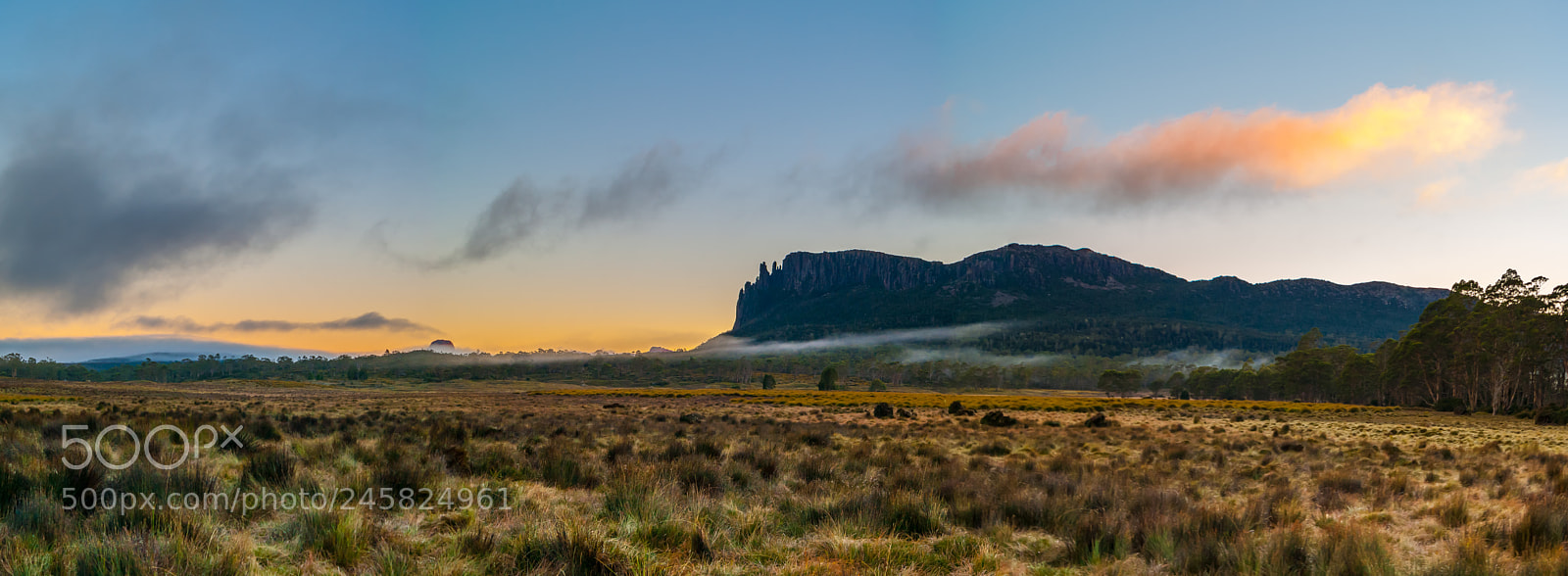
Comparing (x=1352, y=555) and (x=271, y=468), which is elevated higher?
(x=271, y=468)

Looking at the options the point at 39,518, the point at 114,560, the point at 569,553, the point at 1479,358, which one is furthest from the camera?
the point at 1479,358

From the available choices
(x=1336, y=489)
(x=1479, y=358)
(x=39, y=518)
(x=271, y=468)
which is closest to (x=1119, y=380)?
(x=1479, y=358)

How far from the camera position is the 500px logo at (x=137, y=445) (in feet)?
24.3

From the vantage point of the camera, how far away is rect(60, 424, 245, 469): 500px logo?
742cm

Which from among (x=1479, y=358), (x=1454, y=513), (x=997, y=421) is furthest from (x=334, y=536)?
(x=1479, y=358)

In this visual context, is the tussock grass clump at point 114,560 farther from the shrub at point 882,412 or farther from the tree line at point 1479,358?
the tree line at point 1479,358

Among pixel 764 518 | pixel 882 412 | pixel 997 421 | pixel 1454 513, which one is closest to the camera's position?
pixel 764 518

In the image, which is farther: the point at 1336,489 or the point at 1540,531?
the point at 1336,489

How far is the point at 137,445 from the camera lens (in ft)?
31.5

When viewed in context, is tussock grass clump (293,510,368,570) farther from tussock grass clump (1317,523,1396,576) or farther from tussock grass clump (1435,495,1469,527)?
tussock grass clump (1435,495,1469,527)

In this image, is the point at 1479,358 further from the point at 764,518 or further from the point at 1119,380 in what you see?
the point at 1119,380

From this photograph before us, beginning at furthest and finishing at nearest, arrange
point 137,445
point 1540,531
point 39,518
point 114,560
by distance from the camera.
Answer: point 137,445 < point 1540,531 < point 39,518 < point 114,560

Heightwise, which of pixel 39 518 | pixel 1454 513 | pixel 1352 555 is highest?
pixel 39 518

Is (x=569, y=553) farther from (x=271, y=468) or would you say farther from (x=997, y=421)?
(x=997, y=421)
